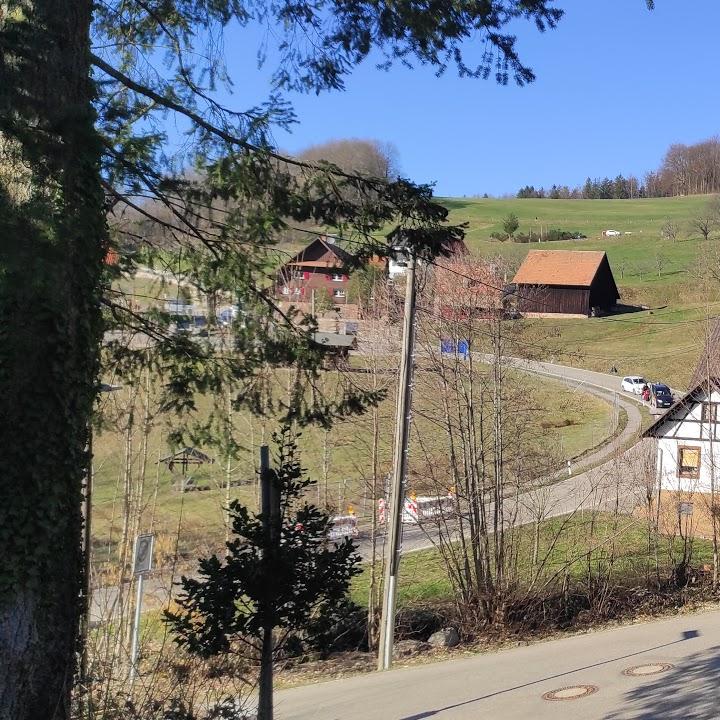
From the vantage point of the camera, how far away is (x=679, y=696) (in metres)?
8.39

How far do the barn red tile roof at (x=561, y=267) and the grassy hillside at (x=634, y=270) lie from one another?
127 cm

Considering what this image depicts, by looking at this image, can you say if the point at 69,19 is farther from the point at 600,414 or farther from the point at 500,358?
the point at 600,414

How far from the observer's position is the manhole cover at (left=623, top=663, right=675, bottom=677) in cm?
992

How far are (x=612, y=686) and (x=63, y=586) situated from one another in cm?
635

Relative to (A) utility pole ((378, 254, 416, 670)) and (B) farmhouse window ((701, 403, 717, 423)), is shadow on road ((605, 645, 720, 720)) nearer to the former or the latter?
(A) utility pole ((378, 254, 416, 670))

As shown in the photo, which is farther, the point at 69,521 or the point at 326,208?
the point at 326,208

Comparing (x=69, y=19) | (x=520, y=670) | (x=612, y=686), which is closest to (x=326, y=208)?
(x=69, y=19)

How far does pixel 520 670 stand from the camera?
11.2 meters

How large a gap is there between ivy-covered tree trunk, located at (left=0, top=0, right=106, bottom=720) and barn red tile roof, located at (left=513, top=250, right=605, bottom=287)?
57.9 meters

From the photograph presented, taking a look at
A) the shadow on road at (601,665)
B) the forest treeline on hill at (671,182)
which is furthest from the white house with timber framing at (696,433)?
the forest treeline on hill at (671,182)

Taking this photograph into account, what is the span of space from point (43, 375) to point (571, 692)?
Answer: 670cm

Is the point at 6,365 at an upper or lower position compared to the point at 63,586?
upper

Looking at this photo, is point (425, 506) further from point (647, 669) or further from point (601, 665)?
point (647, 669)

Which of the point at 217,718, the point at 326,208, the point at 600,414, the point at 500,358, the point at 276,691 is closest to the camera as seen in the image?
the point at 217,718
